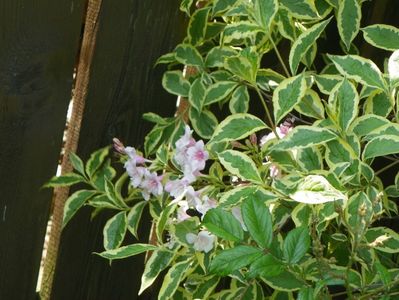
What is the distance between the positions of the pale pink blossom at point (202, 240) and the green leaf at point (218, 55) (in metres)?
0.43

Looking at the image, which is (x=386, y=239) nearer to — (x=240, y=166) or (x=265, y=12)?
(x=240, y=166)

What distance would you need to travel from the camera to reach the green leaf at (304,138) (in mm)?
1354

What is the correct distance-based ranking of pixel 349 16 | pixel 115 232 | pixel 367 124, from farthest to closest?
pixel 115 232 < pixel 349 16 < pixel 367 124

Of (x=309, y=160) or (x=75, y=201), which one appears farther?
(x=75, y=201)

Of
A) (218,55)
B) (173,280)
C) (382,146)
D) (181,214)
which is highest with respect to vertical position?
(218,55)

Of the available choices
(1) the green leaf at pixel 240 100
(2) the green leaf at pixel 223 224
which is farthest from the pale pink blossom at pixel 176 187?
(2) the green leaf at pixel 223 224

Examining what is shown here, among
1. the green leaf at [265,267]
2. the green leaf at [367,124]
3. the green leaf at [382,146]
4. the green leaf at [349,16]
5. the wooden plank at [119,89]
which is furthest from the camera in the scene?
the wooden plank at [119,89]

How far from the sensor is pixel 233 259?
115 cm

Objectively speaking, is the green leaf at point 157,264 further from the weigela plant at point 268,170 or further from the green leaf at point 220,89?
the green leaf at point 220,89

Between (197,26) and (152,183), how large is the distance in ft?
1.24

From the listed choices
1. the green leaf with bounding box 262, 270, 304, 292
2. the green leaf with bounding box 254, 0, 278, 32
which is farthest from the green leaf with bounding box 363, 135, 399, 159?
the green leaf with bounding box 254, 0, 278, 32

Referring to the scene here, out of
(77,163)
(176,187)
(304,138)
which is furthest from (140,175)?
(304,138)

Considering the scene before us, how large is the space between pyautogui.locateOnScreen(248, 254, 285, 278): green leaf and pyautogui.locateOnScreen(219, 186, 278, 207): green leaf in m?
0.20

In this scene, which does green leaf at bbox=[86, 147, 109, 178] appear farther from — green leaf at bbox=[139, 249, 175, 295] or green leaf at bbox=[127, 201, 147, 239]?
green leaf at bbox=[139, 249, 175, 295]
